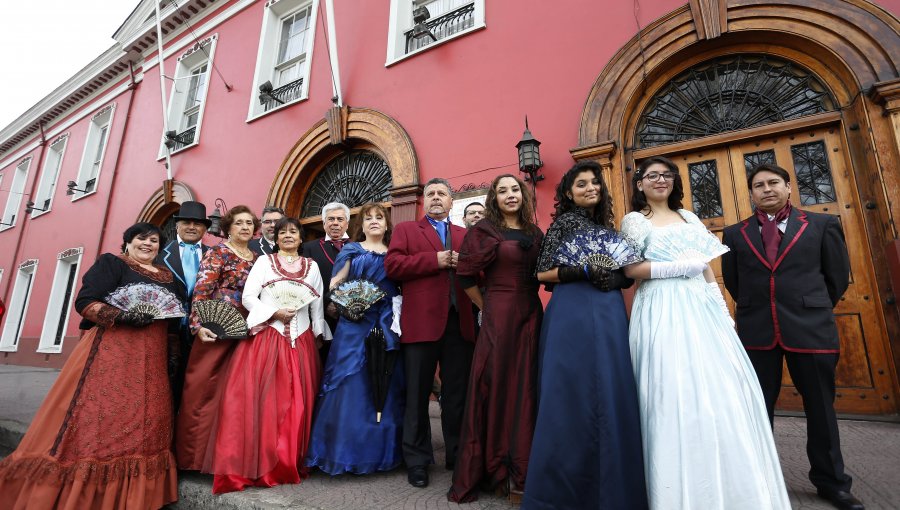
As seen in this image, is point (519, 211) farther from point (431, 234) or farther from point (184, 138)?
point (184, 138)

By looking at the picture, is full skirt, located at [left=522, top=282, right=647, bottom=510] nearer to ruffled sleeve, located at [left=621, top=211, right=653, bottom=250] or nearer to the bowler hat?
ruffled sleeve, located at [left=621, top=211, right=653, bottom=250]

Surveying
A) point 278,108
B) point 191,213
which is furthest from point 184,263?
point 278,108

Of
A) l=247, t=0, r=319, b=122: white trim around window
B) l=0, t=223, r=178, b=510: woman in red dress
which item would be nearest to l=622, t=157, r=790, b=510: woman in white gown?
l=0, t=223, r=178, b=510: woman in red dress

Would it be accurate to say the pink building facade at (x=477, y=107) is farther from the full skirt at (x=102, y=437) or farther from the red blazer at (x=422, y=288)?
the full skirt at (x=102, y=437)

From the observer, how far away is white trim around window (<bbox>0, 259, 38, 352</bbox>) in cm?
1260

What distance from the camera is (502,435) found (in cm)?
234

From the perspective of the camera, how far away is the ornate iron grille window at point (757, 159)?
4.29 metres

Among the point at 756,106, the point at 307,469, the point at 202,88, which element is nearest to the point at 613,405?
the point at 307,469

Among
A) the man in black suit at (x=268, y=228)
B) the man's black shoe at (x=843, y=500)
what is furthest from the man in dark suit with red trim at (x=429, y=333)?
the man's black shoe at (x=843, y=500)

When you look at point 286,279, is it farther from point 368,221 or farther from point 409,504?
point 409,504

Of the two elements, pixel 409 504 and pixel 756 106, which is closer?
pixel 409 504

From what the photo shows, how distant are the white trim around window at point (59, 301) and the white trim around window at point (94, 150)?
5.35 feet

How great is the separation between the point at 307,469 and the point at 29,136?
59.1ft

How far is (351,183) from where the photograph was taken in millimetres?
6957
